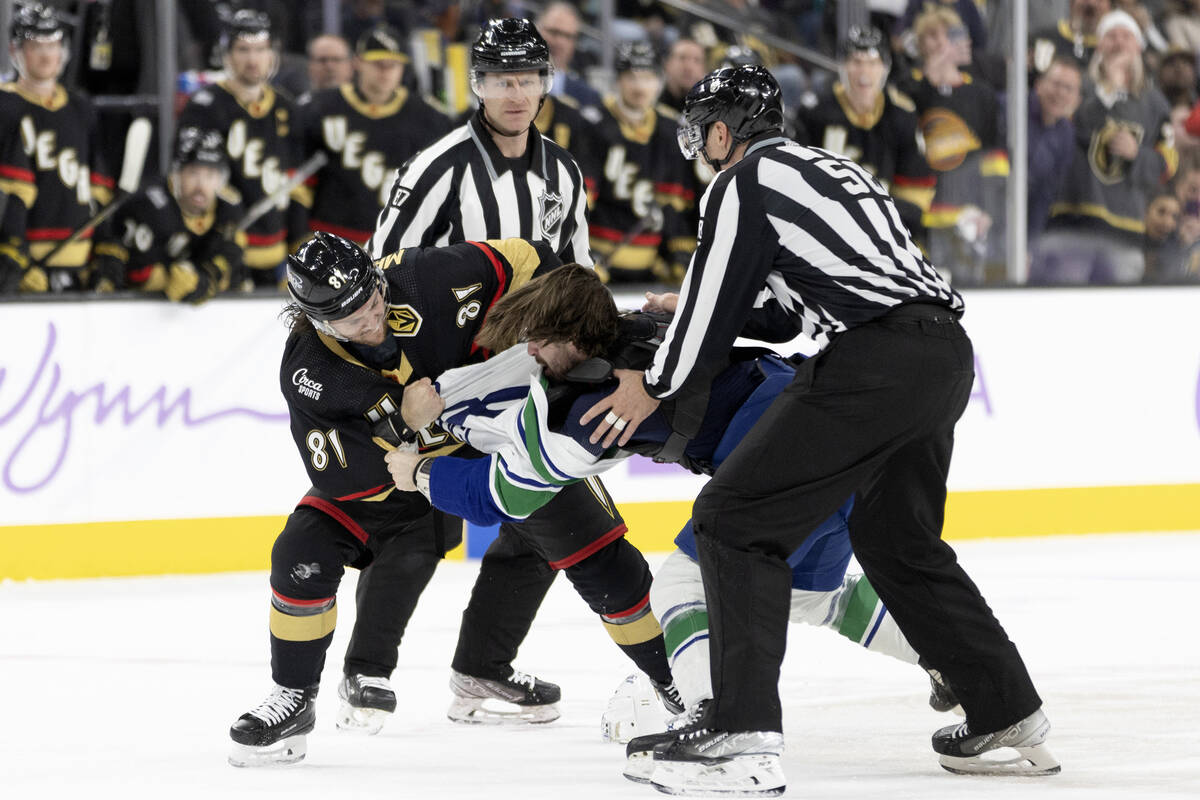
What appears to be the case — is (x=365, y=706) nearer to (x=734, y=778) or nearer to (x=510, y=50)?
(x=734, y=778)

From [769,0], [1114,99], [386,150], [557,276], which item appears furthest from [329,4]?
[557,276]

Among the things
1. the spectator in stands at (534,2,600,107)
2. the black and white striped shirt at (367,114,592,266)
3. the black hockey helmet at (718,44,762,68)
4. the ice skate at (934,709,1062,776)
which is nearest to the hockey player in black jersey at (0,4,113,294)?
the spectator in stands at (534,2,600,107)

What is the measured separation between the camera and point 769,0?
731cm

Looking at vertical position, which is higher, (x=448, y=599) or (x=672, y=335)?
(x=672, y=335)

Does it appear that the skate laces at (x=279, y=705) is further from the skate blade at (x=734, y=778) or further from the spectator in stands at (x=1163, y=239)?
the spectator in stands at (x=1163, y=239)

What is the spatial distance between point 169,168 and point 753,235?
3.53 m

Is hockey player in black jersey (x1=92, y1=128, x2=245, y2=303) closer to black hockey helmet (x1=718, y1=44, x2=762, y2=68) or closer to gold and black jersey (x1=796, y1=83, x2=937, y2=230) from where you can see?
black hockey helmet (x1=718, y1=44, x2=762, y2=68)

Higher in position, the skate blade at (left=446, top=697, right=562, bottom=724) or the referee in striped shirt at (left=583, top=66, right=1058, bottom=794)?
the referee in striped shirt at (left=583, top=66, right=1058, bottom=794)

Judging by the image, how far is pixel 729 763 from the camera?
9.06 feet

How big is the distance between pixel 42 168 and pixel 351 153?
101 cm

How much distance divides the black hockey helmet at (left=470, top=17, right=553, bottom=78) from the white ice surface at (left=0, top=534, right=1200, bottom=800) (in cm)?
138

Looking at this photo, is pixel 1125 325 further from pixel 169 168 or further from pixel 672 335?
pixel 672 335

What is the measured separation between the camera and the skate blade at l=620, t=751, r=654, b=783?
300 cm

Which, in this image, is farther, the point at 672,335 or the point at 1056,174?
the point at 1056,174
